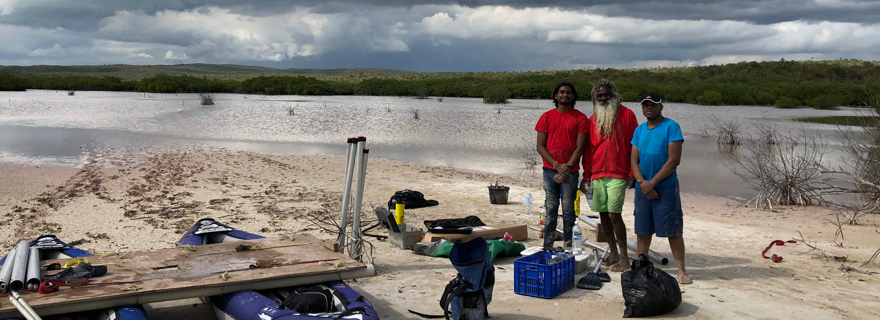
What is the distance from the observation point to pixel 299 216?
367 inches

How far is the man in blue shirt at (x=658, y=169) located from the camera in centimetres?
591

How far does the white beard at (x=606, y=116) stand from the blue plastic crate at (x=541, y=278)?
4.12 ft

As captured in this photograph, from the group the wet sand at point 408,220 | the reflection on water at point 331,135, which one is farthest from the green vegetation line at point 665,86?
the wet sand at point 408,220

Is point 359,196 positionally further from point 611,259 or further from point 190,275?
point 611,259

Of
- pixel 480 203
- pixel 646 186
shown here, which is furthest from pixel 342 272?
pixel 480 203

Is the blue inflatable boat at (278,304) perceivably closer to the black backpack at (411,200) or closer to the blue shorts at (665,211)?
the blue shorts at (665,211)

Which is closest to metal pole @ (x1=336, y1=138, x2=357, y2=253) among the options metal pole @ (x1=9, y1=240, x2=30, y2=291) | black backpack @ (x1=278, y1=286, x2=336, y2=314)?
black backpack @ (x1=278, y1=286, x2=336, y2=314)

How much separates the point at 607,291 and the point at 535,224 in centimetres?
332

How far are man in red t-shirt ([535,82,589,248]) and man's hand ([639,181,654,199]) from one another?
0.82 metres

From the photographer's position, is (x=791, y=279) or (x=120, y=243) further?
(x=120, y=243)

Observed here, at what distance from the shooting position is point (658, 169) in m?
6.00

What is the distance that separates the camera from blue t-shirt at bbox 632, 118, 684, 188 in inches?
234

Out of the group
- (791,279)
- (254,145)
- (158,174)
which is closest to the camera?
(791,279)

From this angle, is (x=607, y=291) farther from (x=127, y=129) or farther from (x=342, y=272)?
(x=127, y=129)
